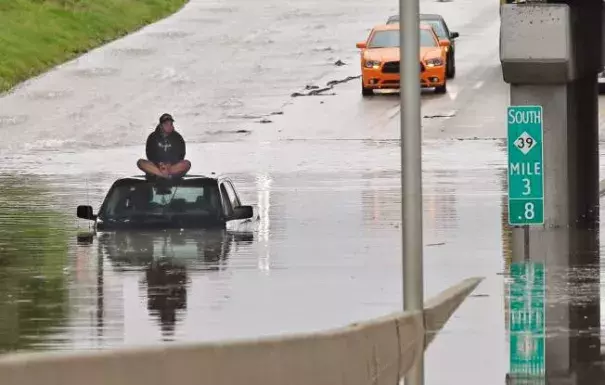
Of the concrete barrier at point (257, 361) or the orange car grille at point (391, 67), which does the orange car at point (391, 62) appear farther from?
the concrete barrier at point (257, 361)

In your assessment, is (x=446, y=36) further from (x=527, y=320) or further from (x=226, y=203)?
(x=527, y=320)

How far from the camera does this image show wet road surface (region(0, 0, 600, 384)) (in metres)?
18.8

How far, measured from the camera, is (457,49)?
57062 mm

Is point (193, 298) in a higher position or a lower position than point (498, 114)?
lower

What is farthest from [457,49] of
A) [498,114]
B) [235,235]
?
[235,235]

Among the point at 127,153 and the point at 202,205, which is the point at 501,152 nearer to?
the point at 127,153

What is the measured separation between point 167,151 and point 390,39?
22470 mm

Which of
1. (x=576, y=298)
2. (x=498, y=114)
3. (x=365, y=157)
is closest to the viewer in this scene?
(x=576, y=298)

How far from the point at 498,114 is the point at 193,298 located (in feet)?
90.6

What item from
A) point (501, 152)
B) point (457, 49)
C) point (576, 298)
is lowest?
point (576, 298)

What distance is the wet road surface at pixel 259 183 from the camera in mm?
18844

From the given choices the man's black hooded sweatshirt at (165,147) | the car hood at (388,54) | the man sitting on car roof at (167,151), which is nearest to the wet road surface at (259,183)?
the car hood at (388,54)

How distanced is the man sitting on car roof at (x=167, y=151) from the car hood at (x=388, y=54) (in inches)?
812

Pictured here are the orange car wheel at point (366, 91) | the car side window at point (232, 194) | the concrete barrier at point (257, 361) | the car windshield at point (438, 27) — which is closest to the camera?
the concrete barrier at point (257, 361)
